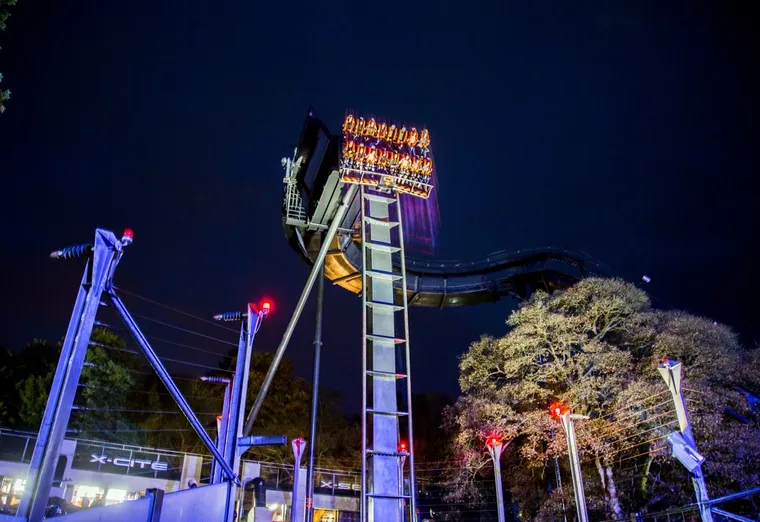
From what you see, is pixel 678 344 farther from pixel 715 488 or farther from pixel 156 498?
pixel 156 498

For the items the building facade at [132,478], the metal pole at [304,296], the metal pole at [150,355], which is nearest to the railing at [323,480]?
the building facade at [132,478]

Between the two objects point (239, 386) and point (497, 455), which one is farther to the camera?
point (497, 455)

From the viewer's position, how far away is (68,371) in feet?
14.9

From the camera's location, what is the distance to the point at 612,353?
56.3 feet

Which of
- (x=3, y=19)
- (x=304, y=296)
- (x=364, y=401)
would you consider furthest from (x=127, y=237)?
(x=304, y=296)

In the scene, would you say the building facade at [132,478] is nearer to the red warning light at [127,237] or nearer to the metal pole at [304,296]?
the metal pole at [304,296]

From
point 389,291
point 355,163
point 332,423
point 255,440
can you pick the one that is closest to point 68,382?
point 255,440

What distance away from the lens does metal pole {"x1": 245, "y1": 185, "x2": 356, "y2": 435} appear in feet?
56.7

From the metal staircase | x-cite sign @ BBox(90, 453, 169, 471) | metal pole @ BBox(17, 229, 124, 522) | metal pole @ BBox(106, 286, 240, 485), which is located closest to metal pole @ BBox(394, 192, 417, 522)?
the metal staircase

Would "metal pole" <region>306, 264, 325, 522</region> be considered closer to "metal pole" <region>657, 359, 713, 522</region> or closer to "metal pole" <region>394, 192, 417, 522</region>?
"metal pole" <region>394, 192, 417, 522</region>

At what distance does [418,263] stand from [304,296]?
10684 mm

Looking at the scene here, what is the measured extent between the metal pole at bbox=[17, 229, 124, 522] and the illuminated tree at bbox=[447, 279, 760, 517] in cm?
1446

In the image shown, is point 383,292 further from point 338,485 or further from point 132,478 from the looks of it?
point 338,485

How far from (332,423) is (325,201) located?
2411cm
